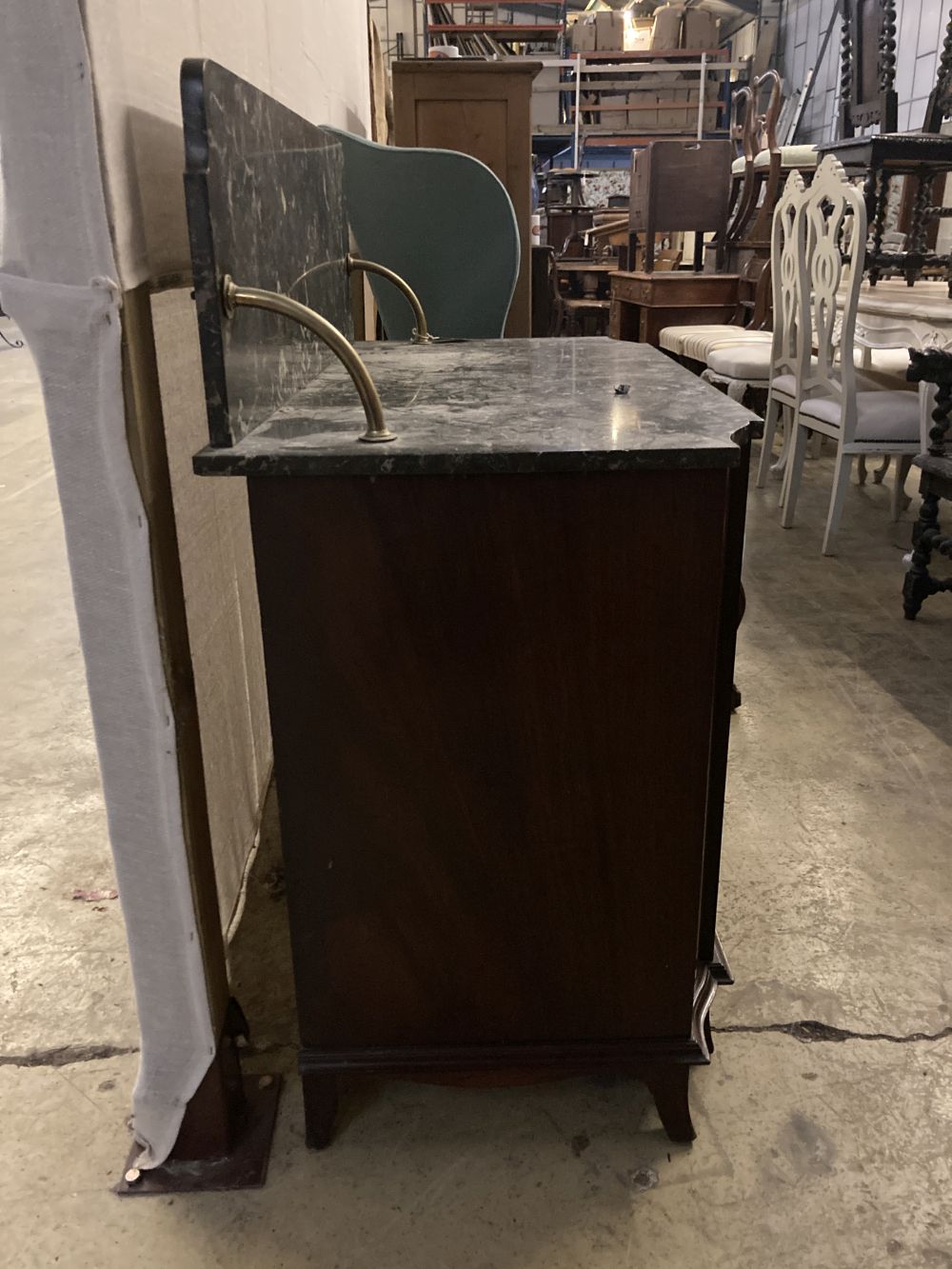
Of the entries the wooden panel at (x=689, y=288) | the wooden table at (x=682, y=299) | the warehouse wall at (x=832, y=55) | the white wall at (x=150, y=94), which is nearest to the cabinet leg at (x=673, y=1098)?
the white wall at (x=150, y=94)

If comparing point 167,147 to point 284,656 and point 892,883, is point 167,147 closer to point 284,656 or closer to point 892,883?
point 284,656

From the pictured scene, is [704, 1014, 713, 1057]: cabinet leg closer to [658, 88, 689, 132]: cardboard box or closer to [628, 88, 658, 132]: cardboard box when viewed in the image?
[628, 88, 658, 132]: cardboard box

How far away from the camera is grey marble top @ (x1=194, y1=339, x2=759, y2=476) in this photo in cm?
85

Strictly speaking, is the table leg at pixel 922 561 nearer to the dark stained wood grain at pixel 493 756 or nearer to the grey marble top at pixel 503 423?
the grey marble top at pixel 503 423

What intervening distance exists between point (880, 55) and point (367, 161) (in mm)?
3394

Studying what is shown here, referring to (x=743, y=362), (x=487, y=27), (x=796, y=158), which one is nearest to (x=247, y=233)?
(x=743, y=362)

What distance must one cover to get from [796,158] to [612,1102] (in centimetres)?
527

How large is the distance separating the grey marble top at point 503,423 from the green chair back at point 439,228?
0.71 meters

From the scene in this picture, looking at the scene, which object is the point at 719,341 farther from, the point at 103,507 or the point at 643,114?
the point at 643,114

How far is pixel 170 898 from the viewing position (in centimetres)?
100

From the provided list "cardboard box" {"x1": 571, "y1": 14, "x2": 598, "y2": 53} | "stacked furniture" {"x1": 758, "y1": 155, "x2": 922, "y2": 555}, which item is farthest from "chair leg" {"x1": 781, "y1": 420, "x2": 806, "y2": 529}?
"cardboard box" {"x1": 571, "y1": 14, "x2": 598, "y2": 53}

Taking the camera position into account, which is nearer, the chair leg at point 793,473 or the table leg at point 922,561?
the table leg at point 922,561

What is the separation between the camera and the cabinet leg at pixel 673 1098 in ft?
3.64

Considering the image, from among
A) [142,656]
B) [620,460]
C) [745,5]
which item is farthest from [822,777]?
[745,5]
